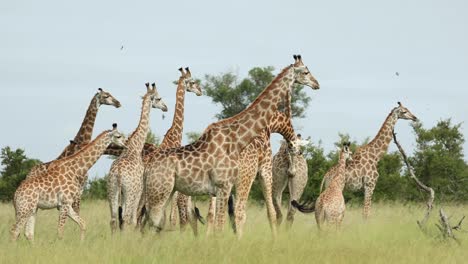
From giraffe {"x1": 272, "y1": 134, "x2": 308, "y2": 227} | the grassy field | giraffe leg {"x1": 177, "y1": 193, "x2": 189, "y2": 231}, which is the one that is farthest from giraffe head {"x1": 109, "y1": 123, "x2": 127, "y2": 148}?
giraffe {"x1": 272, "y1": 134, "x2": 308, "y2": 227}

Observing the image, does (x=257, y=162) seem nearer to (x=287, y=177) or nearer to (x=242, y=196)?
(x=242, y=196)

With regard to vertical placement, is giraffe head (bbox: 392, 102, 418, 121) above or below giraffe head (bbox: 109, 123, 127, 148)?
above

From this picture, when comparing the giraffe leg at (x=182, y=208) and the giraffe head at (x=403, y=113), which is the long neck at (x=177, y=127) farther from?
the giraffe head at (x=403, y=113)

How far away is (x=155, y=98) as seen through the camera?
14.3 meters

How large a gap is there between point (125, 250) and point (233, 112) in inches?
1077

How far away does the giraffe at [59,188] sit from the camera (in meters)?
12.5

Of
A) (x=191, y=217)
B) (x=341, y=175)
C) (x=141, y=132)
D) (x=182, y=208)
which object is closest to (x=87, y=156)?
(x=141, y=132)

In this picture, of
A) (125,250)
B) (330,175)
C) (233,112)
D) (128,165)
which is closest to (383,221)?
(330,175)

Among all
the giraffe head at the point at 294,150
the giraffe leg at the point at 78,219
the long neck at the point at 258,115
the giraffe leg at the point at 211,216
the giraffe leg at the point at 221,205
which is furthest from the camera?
the giraffe head at the point at 294,150

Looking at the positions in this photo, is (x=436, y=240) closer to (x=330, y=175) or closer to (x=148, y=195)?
(x=330, y=175)

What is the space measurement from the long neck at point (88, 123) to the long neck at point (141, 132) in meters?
2.37

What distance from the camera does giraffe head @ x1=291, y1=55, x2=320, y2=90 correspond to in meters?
12.6

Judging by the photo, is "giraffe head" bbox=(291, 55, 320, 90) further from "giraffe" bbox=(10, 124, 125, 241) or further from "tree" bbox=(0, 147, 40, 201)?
"tree" bbox=(0, 147, 40, 201)

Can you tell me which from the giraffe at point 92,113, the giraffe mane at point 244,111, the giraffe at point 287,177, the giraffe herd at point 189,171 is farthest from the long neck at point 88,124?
the giraffe mane at point 244,111
